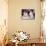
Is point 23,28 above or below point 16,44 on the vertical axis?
above

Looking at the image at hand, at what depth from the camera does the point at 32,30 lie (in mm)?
4035

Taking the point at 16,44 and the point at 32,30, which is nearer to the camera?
the point at 16,44

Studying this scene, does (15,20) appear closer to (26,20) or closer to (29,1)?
(26,20)

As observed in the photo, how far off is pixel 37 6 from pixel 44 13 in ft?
1.02

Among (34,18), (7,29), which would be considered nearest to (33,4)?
(34,18)

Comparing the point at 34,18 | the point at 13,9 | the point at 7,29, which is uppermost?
the point at 13,9

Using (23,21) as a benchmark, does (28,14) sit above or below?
above

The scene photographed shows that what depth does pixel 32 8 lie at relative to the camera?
4.04 metres

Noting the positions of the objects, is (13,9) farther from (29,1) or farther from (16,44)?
(16,44)

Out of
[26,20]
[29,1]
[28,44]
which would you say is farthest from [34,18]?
[28,44]

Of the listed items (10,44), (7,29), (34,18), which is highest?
(34,18)

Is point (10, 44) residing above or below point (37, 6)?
below

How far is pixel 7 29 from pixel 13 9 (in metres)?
0.58

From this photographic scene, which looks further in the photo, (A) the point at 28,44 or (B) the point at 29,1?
(B) the point at 29,1
